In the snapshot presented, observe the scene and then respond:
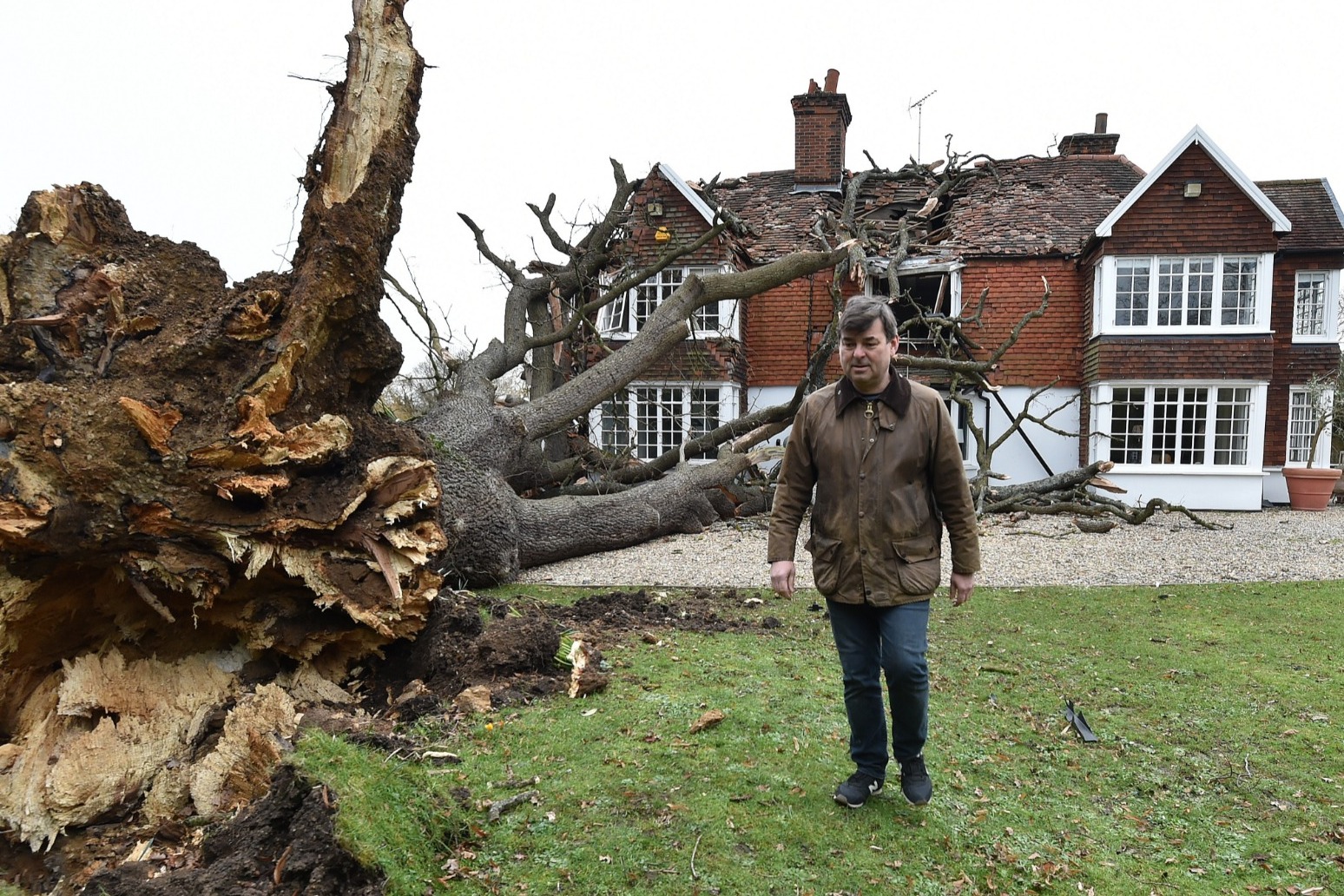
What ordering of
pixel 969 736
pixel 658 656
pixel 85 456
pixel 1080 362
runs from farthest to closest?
pixel 1080 362 < pixel 658 656 < pixel 969 736 < pixel 85 456

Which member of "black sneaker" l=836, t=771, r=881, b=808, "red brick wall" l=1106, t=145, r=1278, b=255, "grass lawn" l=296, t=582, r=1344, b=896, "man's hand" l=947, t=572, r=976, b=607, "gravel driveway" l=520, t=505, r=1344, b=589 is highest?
"red brick wall" l=1106, t=145, r=1278, b=255

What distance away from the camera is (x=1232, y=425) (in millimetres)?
16672

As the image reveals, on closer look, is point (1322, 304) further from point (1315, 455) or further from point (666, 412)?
point (666, 412)

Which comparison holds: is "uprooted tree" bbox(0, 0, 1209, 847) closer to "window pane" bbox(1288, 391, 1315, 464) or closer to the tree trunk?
the tree trunk

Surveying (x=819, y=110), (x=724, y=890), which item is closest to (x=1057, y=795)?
(x=724, y=890)

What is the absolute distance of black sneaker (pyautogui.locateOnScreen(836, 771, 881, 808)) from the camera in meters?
3.28

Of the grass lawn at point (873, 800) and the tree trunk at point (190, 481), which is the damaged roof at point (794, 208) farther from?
the grass lawn at point (873, 800)

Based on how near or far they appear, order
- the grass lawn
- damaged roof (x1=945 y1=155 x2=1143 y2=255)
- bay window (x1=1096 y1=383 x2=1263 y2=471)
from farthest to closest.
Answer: damaged roof (x1=945 y1=155 x2=1143 y2=255)
bay window (x1=1096 y1=383 x2=1263 y2=471)
the grass lawn

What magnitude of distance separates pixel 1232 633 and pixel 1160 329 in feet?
39.6

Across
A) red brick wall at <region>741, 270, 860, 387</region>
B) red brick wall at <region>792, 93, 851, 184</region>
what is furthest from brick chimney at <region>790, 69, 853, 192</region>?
red brick wall at <region>741, 270, 860, 387</region>

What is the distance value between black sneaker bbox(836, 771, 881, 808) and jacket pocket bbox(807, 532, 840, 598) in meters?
0.78

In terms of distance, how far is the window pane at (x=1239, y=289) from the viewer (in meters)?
16.4

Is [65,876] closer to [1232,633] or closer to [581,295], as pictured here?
[1232,633]

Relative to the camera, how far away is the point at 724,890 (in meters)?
2.71
